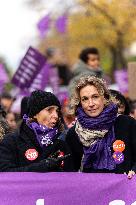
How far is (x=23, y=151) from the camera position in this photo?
624 cm

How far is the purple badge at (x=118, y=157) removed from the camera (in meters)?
6.19

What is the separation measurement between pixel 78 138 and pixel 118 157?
1.29ft

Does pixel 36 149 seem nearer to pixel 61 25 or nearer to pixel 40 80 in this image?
pixel 40 80

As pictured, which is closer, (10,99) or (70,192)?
(70,192)

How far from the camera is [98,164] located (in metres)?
6.26

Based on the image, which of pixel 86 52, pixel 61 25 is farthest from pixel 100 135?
pixel 61 25

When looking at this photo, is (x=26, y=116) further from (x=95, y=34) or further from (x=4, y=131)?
(x=95, y=34)

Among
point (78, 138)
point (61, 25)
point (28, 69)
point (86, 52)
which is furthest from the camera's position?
point (61, 25)

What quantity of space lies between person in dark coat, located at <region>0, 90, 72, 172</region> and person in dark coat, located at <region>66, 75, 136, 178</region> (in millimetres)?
146

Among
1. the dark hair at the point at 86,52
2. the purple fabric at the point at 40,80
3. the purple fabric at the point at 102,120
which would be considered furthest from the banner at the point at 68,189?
the purple fabric at the point at 40,80

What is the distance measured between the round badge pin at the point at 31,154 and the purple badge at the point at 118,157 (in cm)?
64

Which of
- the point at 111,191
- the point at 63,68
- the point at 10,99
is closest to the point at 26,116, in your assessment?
the point at 111,191

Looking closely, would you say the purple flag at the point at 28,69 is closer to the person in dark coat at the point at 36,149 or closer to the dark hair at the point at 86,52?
the dark hair at the point at 86,52

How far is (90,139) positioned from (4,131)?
998 millimetres
